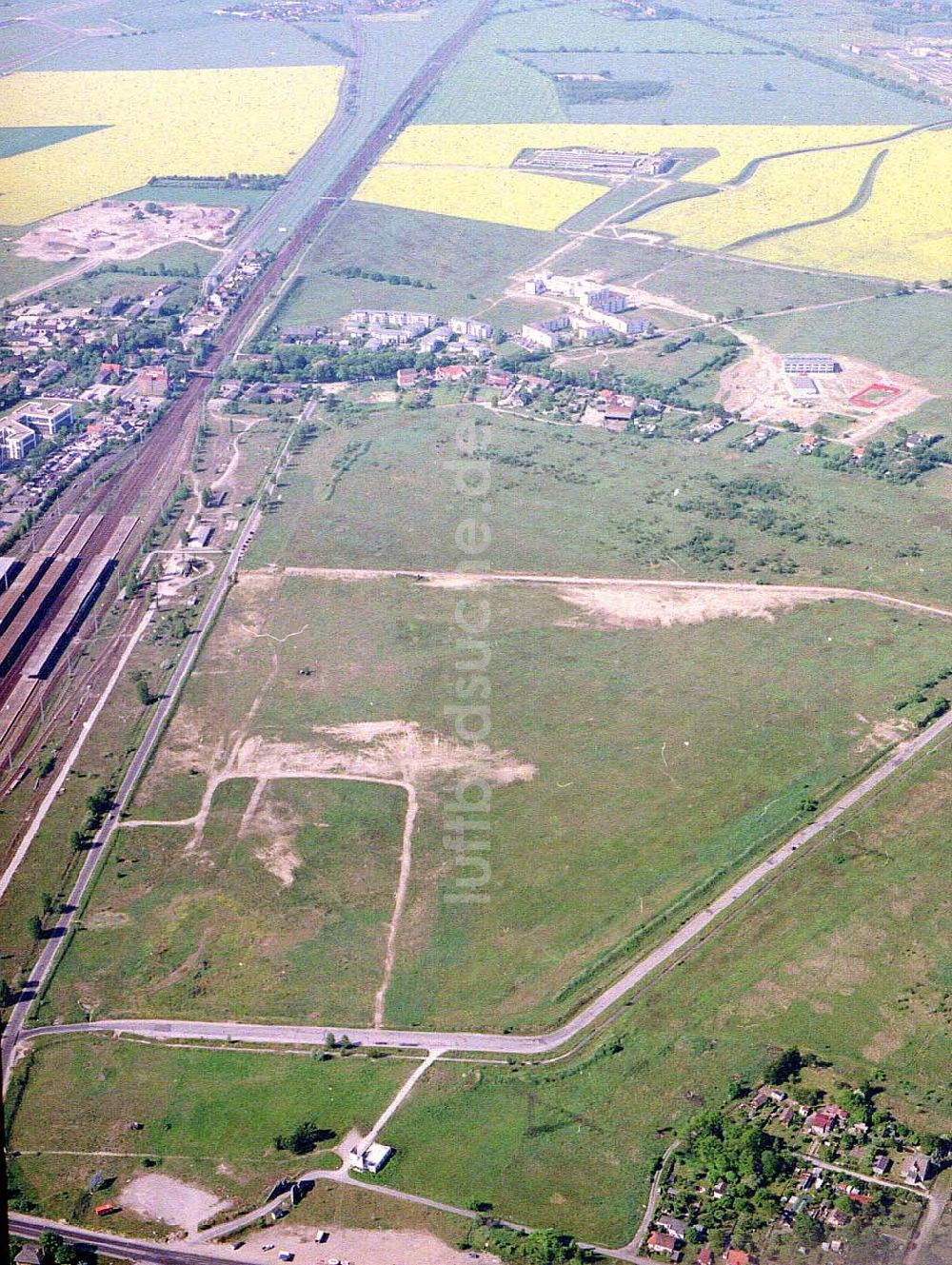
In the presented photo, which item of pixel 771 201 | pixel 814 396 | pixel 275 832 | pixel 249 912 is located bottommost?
pixel 249 912

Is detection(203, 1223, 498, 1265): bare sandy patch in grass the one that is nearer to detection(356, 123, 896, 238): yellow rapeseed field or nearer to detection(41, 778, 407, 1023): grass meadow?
detection(41, 778, 407, 1023): grass meadow

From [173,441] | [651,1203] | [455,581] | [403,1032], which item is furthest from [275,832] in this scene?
[173,441]

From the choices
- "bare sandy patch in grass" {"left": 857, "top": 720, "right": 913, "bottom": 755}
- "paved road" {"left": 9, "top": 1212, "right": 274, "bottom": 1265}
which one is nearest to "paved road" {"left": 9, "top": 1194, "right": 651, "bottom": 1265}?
"paved road" {"left": 9, "top": 1212, "right": 274, "bottom": 1265}

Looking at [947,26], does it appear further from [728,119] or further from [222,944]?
[222,944]

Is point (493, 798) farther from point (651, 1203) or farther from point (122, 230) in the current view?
point (122, 230)

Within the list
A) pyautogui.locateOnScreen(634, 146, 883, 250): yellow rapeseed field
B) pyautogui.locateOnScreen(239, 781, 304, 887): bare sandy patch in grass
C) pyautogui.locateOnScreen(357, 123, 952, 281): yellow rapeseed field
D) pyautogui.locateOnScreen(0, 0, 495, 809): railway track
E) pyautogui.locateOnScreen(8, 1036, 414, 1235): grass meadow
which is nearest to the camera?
pyautogui.locateOnScreen(8, 1036, 414, 1235): grass meadow
